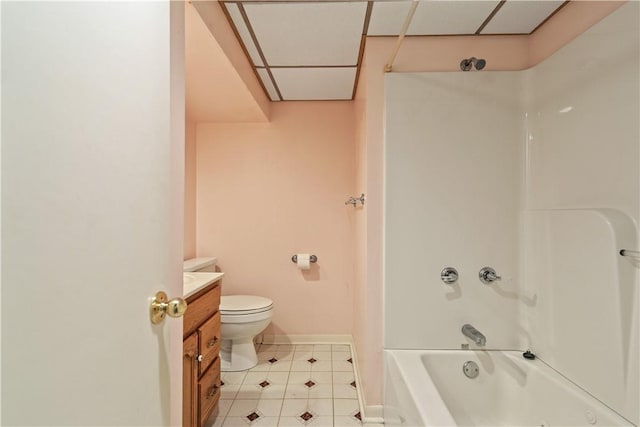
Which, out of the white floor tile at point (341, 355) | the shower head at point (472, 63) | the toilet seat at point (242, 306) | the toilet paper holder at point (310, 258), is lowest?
the white floor tile at point (341, 355)

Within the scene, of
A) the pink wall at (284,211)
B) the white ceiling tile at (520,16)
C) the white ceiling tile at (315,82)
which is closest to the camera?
the white ceiling tile at (520,16)

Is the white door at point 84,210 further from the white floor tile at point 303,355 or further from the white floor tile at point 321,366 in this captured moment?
the white floor tile at point 303,355

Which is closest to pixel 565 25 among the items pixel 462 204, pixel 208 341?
pixel 462 204

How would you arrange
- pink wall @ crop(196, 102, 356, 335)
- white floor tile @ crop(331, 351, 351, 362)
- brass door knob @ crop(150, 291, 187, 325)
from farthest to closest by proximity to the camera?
pink wall @ crop(196, 102, 356, 335)
white floor tile @ crop(331, 351, 351, 362)
brass door knob @ crop(150, 291, 187, 325)

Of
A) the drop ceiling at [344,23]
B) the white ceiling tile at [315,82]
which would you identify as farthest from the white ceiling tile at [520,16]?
the white ceiling tile at [315,82]

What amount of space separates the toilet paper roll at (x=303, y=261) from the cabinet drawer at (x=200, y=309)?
0.96m

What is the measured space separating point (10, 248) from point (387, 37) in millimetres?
1751

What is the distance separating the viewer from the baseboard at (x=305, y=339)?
2574 mm

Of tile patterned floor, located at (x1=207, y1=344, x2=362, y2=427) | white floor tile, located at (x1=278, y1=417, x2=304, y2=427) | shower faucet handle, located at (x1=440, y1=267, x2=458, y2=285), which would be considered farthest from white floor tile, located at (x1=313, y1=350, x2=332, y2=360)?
shower faucet handle, located at (x1=440, y1=267, x2=458, y2=285)

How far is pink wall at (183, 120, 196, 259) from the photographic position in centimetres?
246

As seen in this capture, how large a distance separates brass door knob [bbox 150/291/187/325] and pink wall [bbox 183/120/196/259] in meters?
1.91

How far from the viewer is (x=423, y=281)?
5.17ft

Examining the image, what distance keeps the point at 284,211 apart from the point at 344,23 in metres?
1.55

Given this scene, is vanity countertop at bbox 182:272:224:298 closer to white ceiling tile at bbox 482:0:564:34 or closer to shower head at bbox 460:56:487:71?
shower head at bbox 460:56:487:71
